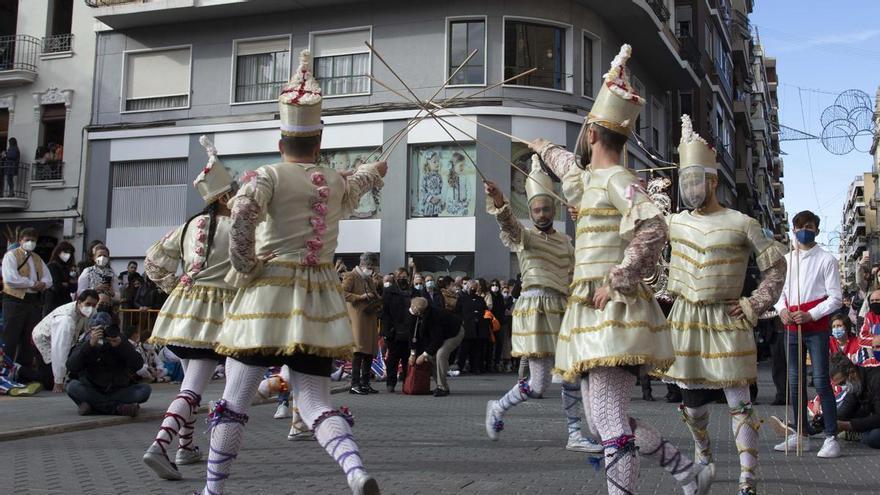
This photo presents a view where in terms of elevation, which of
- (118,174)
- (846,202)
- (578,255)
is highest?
(846,202)

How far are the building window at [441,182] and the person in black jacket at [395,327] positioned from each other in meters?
9.48

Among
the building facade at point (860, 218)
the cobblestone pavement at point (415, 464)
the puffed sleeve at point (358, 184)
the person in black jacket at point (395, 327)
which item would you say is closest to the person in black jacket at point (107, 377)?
the cobblestone pavement at point (415, 464)

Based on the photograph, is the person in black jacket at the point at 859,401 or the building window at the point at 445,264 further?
the building window at the point at 445,264

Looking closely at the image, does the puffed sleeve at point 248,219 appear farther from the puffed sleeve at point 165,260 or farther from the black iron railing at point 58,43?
the black iron railing at point 58,43

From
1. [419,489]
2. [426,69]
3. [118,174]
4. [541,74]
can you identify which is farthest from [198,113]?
[419,489]

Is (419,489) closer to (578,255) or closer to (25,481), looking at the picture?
(578,255)

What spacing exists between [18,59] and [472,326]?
1969 cm

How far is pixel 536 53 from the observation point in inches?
966

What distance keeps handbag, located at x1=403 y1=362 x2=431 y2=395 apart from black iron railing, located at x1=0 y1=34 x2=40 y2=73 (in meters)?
20.8

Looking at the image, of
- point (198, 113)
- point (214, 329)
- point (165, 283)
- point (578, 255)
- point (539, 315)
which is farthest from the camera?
point (198, 113)

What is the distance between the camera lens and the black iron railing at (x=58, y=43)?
28.4 m

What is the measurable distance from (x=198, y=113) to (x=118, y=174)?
3.31 meters

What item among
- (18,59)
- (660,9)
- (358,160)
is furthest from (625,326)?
(18,59)

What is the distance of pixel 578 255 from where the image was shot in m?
5.14
